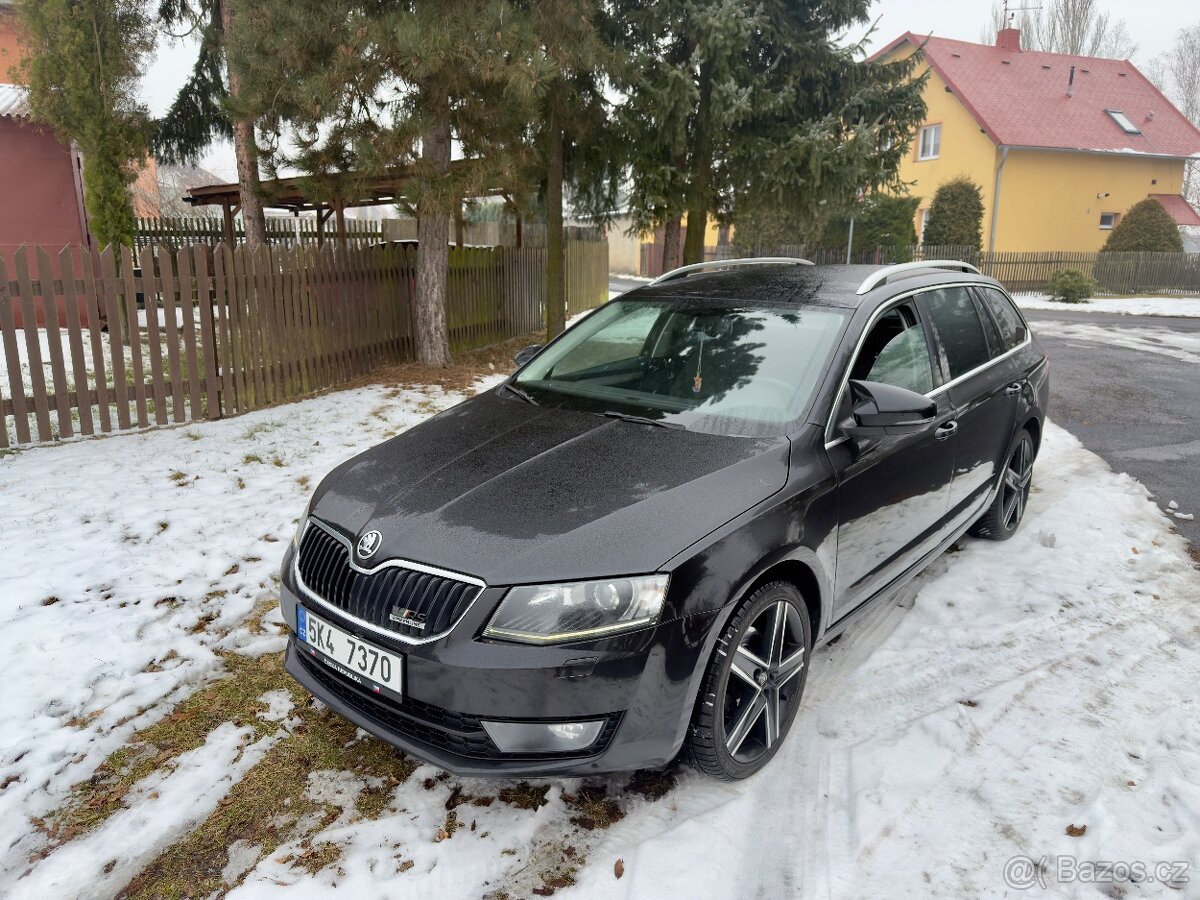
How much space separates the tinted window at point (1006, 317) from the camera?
4.91m

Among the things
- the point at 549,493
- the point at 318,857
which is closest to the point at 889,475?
the point at 549,493

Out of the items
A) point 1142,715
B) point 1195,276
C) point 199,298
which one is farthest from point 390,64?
point 1195,276

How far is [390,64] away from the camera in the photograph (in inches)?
331

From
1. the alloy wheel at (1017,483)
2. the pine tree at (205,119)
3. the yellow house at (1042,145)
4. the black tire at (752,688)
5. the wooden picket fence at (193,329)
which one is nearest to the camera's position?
the black tire at (752,688)

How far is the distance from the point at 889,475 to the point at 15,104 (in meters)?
15.4

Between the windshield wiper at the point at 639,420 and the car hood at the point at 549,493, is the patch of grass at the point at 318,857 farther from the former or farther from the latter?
the windshield wiper at the point at 639,420

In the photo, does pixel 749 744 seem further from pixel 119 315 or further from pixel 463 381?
pixel 463 381

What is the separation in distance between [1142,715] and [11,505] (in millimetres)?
6223

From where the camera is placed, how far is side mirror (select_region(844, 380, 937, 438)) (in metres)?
3.17

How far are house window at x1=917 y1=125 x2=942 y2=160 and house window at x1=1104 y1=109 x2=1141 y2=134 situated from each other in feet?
22.6

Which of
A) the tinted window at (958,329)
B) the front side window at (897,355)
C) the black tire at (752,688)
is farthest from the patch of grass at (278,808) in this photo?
the tinted window at (958,329)

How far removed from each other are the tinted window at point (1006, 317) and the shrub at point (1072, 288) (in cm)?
2157

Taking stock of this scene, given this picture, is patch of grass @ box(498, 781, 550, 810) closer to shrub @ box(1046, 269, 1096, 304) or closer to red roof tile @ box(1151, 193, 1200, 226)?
shrub @ box(1046, 269, 1096, 304)

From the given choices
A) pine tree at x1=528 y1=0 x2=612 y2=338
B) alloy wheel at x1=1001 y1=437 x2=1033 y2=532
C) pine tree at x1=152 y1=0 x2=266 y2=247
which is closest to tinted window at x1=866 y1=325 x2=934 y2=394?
alloy wheel at x1=1001 y1=437 x2=1033 y2=532
